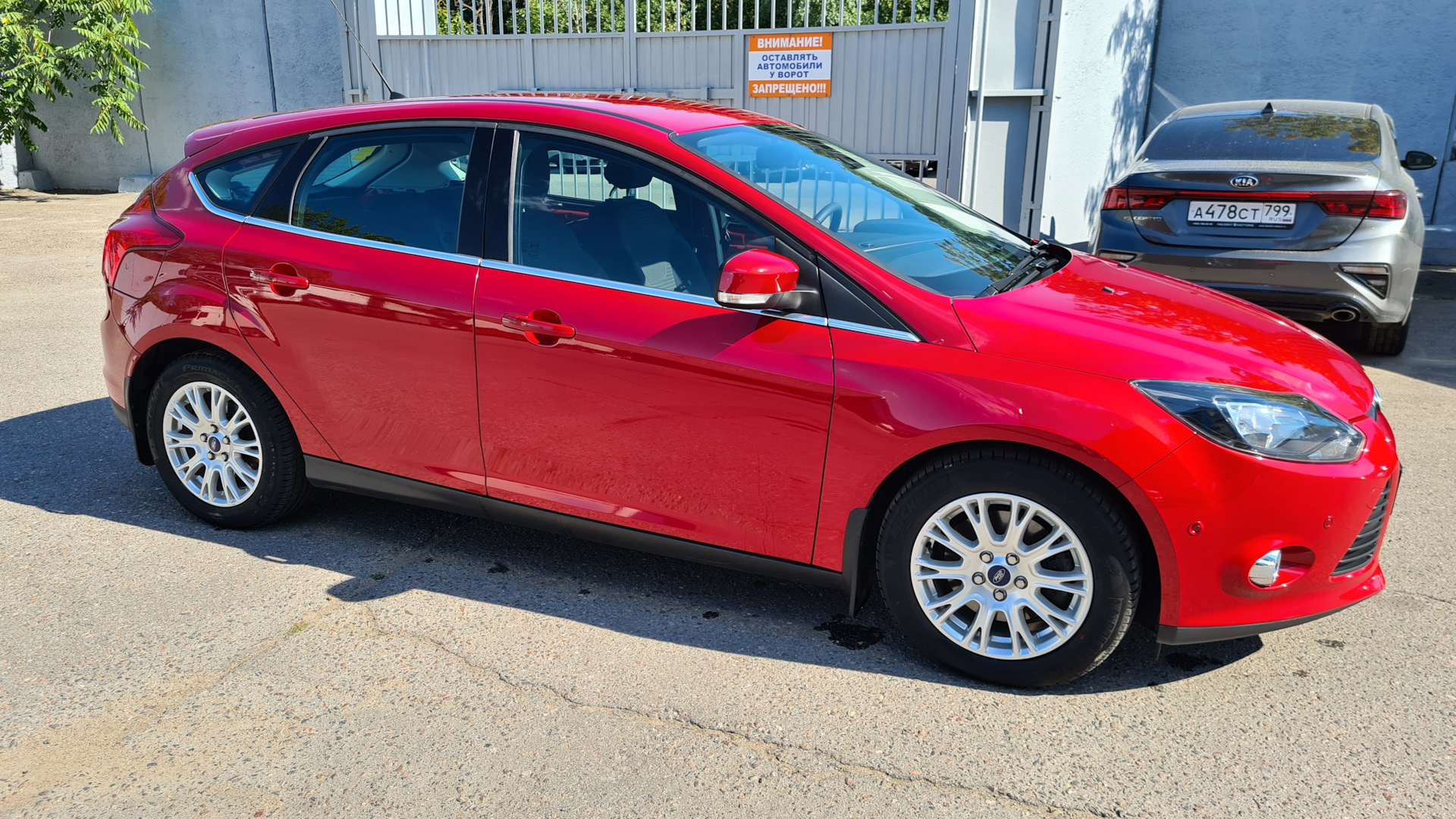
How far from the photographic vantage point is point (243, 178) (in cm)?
401

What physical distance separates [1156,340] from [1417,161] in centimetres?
620

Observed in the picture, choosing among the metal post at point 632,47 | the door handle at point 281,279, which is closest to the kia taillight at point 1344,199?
the door handle at point 281,279

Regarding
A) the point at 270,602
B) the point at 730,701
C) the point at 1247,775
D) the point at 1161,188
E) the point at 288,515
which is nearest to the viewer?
the point at 1247,775

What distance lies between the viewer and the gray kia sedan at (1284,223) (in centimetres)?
602

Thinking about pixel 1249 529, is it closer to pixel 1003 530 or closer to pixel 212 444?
pixel 1003 530

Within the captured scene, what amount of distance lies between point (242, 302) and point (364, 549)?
3.37 feet

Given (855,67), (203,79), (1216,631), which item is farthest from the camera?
(203,79)

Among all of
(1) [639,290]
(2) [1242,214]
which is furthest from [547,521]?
(2) [1242,214]

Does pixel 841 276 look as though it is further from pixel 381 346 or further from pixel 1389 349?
pixel 1389 349

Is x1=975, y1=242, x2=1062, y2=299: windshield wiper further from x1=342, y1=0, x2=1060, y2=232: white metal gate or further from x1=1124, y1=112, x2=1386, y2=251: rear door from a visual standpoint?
x1=342, y1=0, x2=1060, y2=232: white metal gate

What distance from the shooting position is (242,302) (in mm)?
3865

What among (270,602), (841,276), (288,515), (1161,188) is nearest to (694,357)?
(841,276)

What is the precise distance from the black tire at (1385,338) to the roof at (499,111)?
5059 mm

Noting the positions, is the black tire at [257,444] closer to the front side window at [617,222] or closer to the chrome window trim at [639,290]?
the chrome window trim at [639,290]
